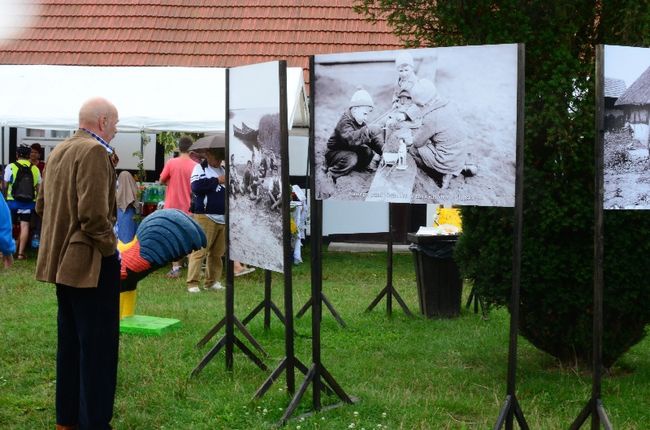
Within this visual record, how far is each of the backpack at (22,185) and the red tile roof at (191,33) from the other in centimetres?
374

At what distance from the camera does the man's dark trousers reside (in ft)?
17.1

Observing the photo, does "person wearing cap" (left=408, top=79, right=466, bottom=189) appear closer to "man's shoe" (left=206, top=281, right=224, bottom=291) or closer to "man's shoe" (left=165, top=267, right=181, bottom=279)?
"man's shoe" (left=206, top=281, right=224, bottom=291)

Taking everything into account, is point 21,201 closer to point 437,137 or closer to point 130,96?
point 130,96

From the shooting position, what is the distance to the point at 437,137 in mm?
5258

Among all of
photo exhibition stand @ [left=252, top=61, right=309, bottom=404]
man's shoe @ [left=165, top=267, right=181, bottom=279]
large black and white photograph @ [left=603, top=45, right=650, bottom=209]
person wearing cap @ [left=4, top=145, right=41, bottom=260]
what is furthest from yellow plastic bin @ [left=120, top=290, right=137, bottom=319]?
person wearing cap @ [left=4, top=145, right=41, bottom=260]

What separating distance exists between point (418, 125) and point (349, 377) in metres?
2.28

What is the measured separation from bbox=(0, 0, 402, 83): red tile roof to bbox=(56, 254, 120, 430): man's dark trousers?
12374 mm

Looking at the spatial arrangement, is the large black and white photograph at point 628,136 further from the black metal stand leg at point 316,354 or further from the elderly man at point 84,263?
the elderly man at point 84,263

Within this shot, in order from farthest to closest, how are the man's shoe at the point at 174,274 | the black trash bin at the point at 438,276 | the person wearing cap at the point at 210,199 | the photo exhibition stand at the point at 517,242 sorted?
the man's shoe at the point at 174,274 < the person wearing cap at the point at 210,199 < the black trash bin at the point at 438,276 < the photo exhibition stand at the point at 517,242

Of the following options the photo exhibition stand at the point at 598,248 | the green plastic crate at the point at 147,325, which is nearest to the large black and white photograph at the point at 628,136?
the photo exhibition stand at the point at 598,248

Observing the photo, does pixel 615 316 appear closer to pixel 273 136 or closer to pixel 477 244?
pixel 477 244

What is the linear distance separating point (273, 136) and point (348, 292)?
6107 millimetres

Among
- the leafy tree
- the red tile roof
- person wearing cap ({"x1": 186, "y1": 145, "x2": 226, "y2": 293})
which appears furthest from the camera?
the red tile roof

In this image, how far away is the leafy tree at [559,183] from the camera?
6176mm
